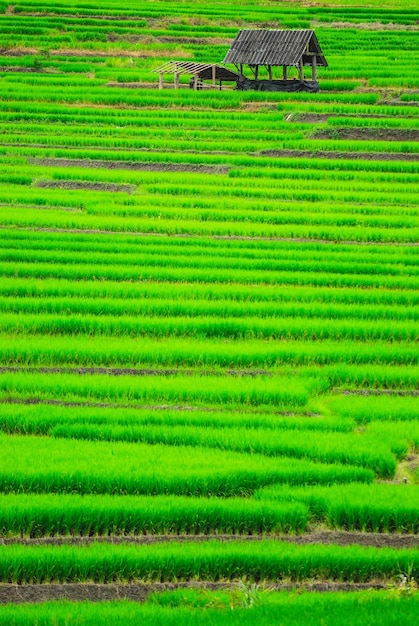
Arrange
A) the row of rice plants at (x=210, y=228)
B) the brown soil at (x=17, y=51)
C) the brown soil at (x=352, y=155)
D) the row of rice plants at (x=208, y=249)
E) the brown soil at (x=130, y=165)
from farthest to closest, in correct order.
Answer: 1. the brown soil at (x=17, y=51)
2. the brown soil at (x=352, y=155)
3. the brown soil at (x=130, y=165)
4. the row of rice plants at (x=210, y=228)
5. the row of rice plants at (x=208, y=249)

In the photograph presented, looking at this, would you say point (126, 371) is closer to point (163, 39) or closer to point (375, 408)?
point (375, 408)

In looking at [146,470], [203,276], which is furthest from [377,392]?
[203,276]

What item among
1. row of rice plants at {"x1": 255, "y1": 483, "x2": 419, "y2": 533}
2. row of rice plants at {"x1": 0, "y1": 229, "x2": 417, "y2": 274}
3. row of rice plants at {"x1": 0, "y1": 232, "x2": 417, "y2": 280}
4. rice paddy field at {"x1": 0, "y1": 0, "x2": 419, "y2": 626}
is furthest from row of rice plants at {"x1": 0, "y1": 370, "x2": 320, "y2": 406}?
row of rice plants at {"x1": 0, "y1": 229, "x2": 417, "y2": 274}

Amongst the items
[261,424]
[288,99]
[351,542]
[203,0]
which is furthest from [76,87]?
[351,542]

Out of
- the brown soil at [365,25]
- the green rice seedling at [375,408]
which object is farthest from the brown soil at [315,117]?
the green rice seedling at [375,408]

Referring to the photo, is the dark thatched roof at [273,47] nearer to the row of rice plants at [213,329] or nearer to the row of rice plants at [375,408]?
the row of rice plants at [213,329]

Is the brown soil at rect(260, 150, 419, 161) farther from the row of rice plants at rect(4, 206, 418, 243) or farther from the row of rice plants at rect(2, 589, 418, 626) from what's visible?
the row of rice plants at rect(2, 589, 418, 626)
